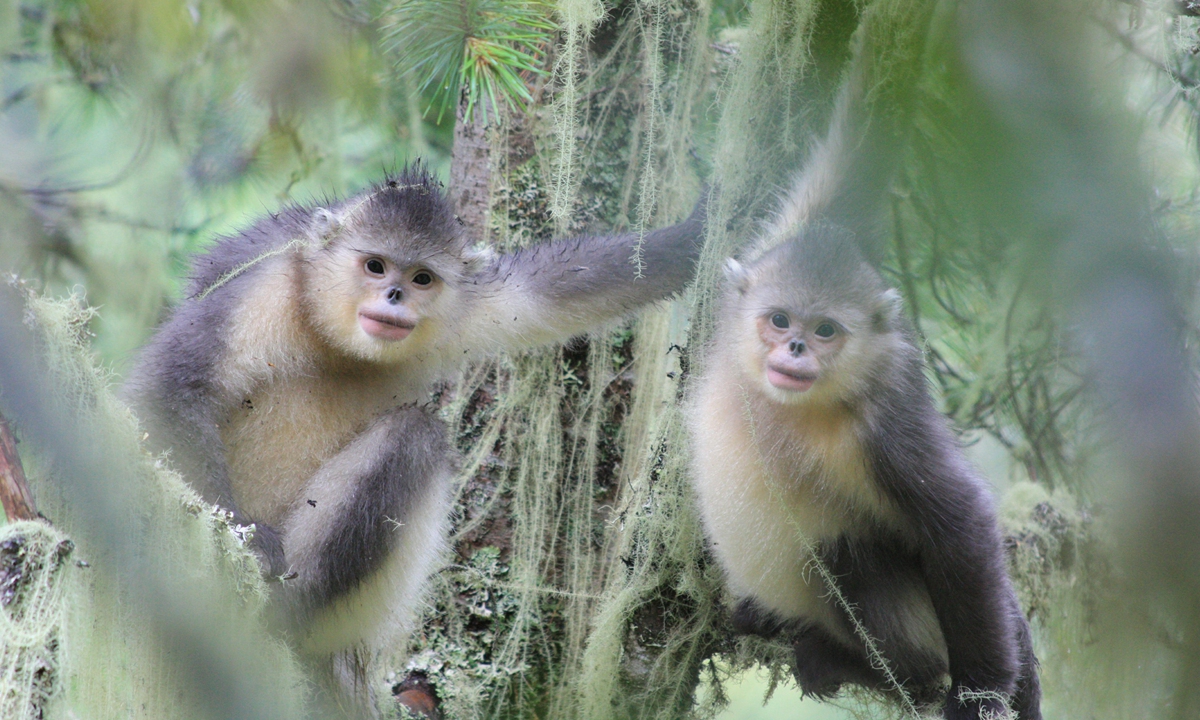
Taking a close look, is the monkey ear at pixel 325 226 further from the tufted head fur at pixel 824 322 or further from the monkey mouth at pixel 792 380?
the monkey mouth at pixel 792 380

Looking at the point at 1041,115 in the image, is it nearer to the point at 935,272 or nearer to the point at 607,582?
the point at 935,272

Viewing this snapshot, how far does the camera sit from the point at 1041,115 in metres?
0.56

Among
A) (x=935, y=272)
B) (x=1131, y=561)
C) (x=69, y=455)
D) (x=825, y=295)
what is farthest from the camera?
(x=825, y=295)

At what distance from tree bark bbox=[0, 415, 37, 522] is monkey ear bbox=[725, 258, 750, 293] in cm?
206

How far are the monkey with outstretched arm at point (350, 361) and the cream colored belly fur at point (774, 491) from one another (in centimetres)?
63

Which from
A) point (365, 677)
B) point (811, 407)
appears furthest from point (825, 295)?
point (365, 677)

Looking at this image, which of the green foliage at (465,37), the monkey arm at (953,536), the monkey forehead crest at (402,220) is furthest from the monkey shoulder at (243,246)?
the monkey arm at (953,536)

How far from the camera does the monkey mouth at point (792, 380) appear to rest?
9.42 ft

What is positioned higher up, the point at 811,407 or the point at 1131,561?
the point at 811,407

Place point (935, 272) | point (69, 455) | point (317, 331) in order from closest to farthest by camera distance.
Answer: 1. point (69, 455)
2. point (935, 272)
3. point (317, 331)

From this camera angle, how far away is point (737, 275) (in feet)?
10.2

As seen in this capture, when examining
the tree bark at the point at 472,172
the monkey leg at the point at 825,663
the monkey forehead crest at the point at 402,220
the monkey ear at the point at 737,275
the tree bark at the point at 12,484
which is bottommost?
the monkey leg at the point at 825,663

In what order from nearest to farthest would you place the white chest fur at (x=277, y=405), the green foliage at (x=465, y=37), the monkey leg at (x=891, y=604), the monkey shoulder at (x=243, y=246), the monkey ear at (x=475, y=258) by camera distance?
the green foliage at (x=465, y=37) → the monkey leg at (x=891, y=604) → the white chest fur at (x=277, y=405) → the monkey shoulder at (x=243, y=246) → the monkey ear at (x=475, y=258)

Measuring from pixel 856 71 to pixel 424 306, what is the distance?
1671 mm
